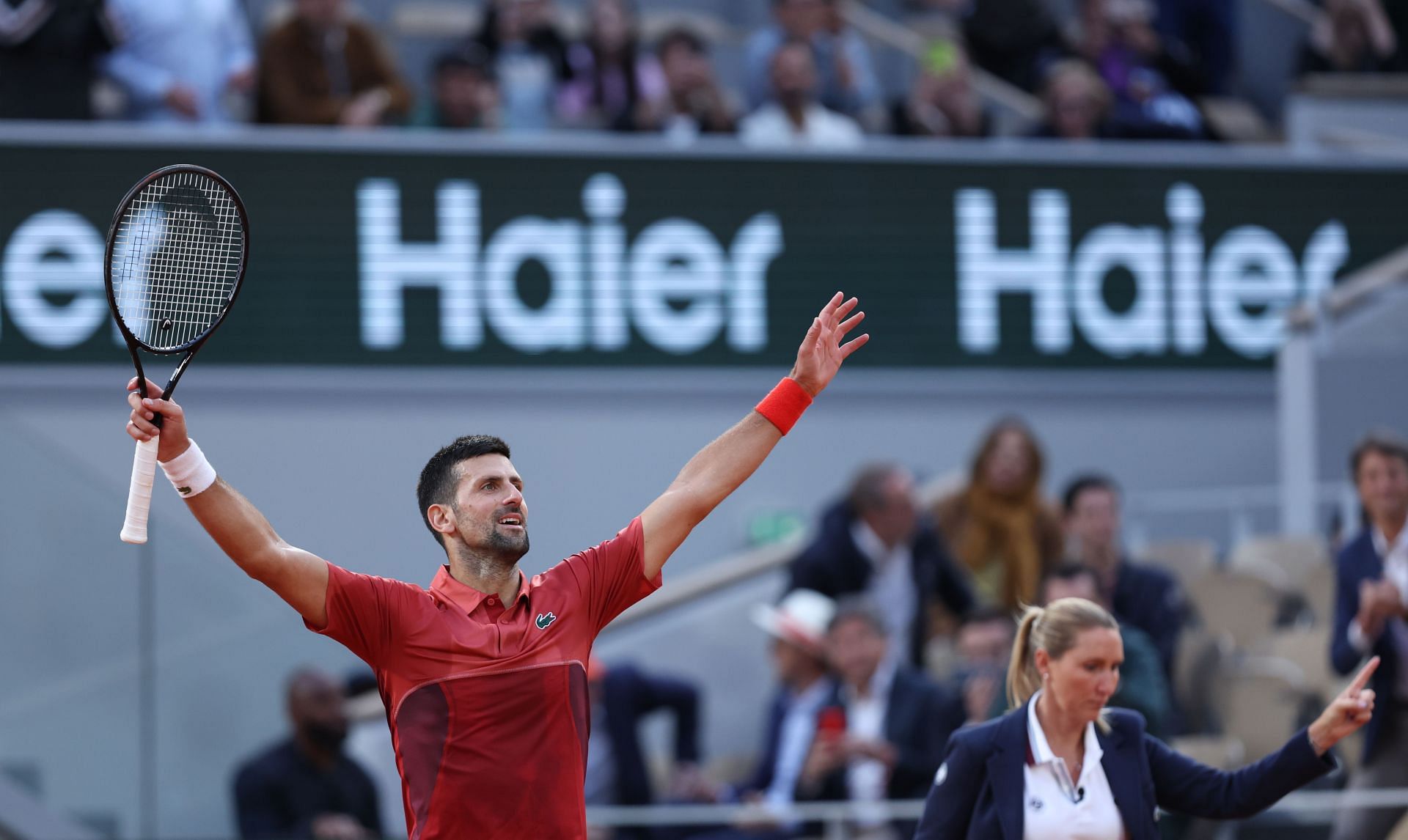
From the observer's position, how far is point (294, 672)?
9578 mm

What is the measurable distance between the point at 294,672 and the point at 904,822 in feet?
9.89

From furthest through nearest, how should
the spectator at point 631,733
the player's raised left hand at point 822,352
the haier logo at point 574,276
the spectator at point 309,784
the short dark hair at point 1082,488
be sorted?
the haier logo at point 574,276
the spectator at point 631,733
the short dark hair at point 1082,488
the spectator at point 309,784
the player's raised left hand at point 822,352

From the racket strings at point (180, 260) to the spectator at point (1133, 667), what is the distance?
3.22 m

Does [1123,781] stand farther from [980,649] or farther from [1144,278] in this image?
A: [1144,278]

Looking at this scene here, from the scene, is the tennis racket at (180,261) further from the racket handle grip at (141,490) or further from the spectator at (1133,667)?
the spectator at (1133,667)

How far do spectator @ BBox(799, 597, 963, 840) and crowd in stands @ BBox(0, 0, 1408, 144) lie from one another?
4204 mm

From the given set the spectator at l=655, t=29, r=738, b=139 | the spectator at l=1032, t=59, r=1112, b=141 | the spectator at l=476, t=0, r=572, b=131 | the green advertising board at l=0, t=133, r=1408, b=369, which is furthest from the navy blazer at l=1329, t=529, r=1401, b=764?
the spectator at l=476, t=0, r=572, b=131

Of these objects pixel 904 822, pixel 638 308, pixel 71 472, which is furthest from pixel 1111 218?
pixel 71 472

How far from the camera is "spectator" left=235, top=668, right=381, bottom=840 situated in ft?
29.3

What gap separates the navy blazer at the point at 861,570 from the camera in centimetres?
970

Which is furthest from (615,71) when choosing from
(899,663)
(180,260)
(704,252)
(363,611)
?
(363,611)

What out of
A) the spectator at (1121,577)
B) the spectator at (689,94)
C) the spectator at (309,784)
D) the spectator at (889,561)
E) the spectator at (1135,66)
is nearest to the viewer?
the spectator at (1121,577)

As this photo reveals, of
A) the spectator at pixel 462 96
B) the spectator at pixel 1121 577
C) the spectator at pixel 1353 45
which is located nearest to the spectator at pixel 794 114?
the spectator at pixel 462 96

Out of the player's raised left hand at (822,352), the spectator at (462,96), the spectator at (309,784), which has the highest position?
the spectator at (462,96)
